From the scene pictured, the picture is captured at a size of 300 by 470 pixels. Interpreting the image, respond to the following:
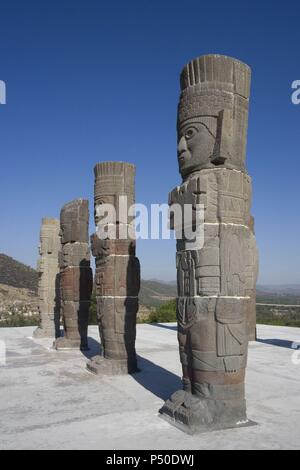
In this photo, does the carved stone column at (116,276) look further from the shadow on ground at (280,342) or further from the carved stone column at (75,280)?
the shadow on ground at (280,342)

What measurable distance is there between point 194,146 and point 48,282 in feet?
35.7

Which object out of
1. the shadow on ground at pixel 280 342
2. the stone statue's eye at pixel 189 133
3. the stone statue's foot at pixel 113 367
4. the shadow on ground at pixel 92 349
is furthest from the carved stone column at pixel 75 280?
the stone statue's eye at pixel 189 133

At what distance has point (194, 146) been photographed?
609cm

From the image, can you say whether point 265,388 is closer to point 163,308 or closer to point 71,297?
point 71,297

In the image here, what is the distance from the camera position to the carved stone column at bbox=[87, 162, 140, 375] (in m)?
9.18

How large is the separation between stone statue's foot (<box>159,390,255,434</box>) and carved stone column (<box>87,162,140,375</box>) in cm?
347

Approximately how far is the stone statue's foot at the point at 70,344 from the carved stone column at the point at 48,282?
2.98 metres

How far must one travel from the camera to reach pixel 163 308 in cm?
2378

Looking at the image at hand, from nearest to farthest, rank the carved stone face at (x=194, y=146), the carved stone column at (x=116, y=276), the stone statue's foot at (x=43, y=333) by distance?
1. the carved stone face at (x=194, y=146)
2. the carved stone column at (x=116, y=276)
3. the stone statue's foot at (x=43, y=333)

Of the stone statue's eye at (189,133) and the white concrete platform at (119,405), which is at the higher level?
the stone statue's eye at (189,133)

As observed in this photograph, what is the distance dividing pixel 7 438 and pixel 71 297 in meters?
7.40

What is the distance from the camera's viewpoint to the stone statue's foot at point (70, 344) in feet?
41.1

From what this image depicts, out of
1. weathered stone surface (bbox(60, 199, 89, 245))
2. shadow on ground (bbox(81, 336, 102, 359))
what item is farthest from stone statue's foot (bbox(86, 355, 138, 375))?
weathered stone surface (bbox(60, 199, 89, 245))
